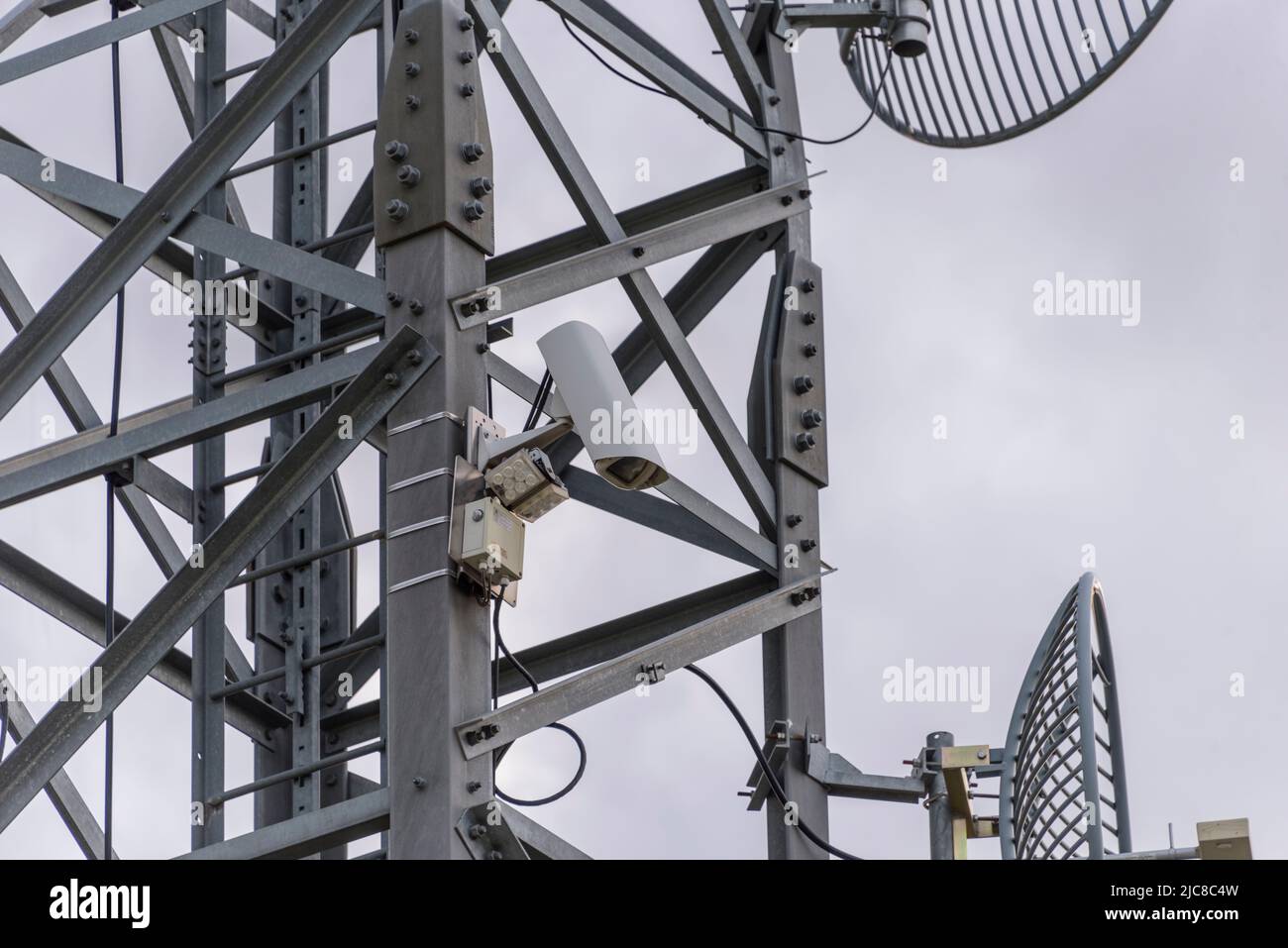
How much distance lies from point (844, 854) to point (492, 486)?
252cm

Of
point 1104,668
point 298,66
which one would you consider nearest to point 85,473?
point 298,66

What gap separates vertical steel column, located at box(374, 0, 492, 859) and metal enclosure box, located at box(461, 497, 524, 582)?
111 mm

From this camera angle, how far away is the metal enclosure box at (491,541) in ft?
31.3

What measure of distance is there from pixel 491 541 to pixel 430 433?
0.56m

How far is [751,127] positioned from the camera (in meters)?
12.6

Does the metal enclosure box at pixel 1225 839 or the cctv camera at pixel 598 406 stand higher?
the cctv camera at pixel 598 406

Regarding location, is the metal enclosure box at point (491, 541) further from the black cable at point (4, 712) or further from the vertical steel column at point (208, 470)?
the black cable at point (4, 712)

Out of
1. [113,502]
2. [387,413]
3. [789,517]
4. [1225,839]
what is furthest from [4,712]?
[1225,839]

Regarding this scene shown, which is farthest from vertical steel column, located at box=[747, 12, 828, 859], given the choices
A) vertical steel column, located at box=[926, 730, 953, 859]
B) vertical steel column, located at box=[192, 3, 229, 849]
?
vertical steel column, located at box=[192, 3, 229, 849]

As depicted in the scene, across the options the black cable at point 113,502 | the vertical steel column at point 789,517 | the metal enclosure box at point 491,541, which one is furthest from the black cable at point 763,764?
the black cable at point 113,502

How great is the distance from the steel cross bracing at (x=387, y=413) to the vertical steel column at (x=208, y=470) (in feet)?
0.05

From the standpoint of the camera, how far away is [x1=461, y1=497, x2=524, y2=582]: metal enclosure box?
9531mm

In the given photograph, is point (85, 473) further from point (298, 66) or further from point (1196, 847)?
point (1196, 847)
